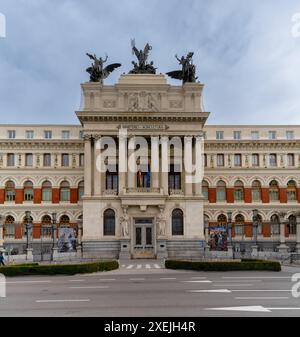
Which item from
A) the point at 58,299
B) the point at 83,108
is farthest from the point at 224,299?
the point at 83,108

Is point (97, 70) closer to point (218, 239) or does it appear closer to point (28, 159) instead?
point (28, 159)

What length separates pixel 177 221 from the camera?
57156 millimetres

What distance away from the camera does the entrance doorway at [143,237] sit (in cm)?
5581

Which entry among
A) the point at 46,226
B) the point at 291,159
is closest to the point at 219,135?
the point at 291,159

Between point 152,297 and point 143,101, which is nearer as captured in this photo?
point 152,297

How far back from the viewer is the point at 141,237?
56.2 meters

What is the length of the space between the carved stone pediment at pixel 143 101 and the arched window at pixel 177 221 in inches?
487

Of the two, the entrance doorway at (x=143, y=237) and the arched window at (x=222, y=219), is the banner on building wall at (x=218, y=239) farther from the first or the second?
the arched window at (x=222, y=219)

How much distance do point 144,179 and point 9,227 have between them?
1930 centimetres

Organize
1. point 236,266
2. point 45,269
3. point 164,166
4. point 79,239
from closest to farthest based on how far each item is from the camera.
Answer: point 45,269
point 236,266
point 164,166
point 79,239

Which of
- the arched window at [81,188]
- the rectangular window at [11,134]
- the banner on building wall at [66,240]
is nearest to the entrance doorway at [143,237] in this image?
the banner on building wall at [66,240]
